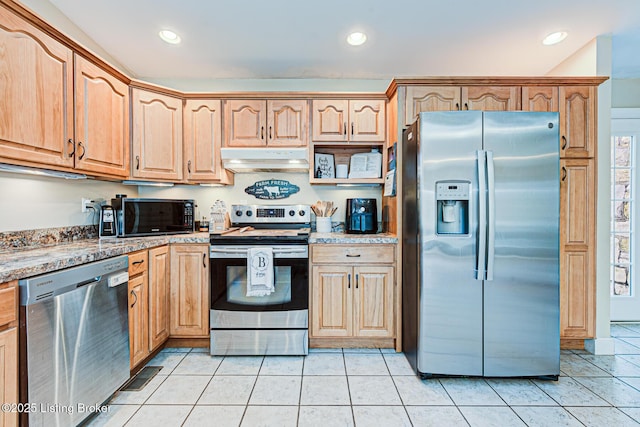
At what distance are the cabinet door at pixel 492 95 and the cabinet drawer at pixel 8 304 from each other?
2905 millimetres

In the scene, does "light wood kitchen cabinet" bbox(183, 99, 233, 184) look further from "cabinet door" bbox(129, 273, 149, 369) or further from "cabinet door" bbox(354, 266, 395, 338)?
"cabinet door" bbox(354, 266, 395, 338)

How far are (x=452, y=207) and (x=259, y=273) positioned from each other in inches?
57.4

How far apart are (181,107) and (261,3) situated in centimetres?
121

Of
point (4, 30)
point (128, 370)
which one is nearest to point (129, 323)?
point (128, 370)

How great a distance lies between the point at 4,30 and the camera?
1.47 meters

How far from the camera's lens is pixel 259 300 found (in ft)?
7.78

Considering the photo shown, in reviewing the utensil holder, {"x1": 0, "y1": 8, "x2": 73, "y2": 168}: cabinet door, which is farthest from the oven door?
{"x1": 0, "y1": 8, "x2": 73, "y2": 168}: cabinet door

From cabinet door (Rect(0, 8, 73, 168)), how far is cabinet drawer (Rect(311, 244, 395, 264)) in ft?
5.77

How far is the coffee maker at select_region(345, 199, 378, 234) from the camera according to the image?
2.79m

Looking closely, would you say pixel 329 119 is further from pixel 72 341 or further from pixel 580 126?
pixel 72 341

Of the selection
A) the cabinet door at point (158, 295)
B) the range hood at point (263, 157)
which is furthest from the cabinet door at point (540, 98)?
the cabinet door at point (158, 295)

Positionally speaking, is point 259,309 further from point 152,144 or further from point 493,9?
point 493,9

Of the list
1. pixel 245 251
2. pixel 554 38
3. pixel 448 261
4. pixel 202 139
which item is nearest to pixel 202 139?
pixel 202 139

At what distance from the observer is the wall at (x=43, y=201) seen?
1.79 meters
